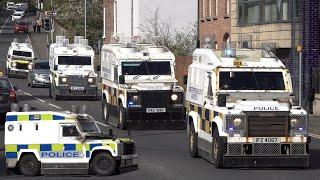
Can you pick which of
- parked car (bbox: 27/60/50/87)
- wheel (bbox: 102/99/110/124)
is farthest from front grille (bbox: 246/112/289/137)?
parked car (bbox: 27/60/50/87)

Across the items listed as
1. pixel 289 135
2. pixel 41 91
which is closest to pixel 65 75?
pixel 41 91

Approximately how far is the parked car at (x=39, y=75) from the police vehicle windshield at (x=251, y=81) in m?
36.5

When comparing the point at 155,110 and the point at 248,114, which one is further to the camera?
the point at 155,110

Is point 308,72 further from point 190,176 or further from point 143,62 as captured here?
point 190,176

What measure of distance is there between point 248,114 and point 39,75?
3897 centimetres

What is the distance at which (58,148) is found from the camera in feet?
66.3

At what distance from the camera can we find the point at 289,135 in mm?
21219

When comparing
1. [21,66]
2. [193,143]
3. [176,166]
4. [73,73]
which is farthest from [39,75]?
[176,166]

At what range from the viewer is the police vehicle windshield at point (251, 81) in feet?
74.0

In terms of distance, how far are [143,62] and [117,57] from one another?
880 mm

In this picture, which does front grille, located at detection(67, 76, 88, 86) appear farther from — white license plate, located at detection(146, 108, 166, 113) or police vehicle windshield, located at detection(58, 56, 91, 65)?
white license plate, located at detection(146, 108, 166, 113)

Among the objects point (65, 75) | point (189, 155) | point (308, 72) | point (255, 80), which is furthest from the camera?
point (65, 75)

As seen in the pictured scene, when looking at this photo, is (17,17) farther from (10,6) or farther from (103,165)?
(103,165)

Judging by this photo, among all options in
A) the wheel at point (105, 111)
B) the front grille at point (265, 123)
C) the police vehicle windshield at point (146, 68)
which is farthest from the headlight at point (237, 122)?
the wheel at point (105, 111)
